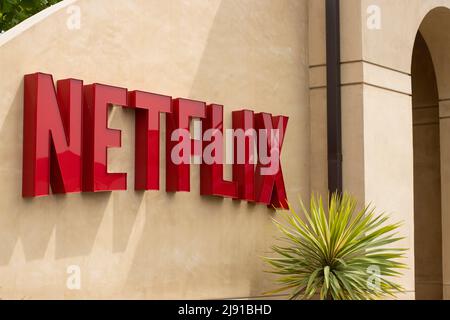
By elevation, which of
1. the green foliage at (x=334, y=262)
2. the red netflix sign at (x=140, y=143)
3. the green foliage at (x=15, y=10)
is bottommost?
the green foliage at (x=334, y=262)

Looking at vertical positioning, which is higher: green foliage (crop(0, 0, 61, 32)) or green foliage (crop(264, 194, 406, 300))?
green foliage (crop(0, 0, 61, 32))

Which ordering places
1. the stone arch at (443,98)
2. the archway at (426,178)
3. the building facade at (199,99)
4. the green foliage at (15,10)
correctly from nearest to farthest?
1. the building facade at (199,99)
2. the stone arch at (443,98)
3. the green foliage at (15,10)
4. the archway at (426,178)

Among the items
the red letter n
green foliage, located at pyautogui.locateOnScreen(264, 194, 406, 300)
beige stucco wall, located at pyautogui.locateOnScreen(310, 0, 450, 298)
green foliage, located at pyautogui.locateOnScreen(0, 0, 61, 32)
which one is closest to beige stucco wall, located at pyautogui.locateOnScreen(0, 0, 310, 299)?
the red letter n

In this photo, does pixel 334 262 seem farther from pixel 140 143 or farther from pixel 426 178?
pixel 426 178

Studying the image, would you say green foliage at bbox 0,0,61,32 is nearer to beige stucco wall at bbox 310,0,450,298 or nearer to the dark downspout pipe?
beige stucco wall at bbox 310,0,450,298

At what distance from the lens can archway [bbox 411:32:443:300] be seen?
746 inches

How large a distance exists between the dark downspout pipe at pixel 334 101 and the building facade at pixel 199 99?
105 millimetres

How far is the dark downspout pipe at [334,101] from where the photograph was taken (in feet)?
44.4

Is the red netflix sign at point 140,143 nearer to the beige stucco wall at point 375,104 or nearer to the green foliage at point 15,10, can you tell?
the beige stucco wall at point 375,104

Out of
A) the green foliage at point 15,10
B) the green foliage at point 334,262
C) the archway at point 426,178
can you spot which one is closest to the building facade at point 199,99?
the green foliage at point 334,262

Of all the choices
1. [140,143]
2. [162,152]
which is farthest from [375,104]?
[140,143]

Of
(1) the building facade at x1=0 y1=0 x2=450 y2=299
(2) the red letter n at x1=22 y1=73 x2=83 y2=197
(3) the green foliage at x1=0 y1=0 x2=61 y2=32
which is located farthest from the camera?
(3) the green foliage at x1=0 y1=0 x2=61 y2=32

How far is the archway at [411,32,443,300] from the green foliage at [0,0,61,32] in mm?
8259

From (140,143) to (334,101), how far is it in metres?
4.03
